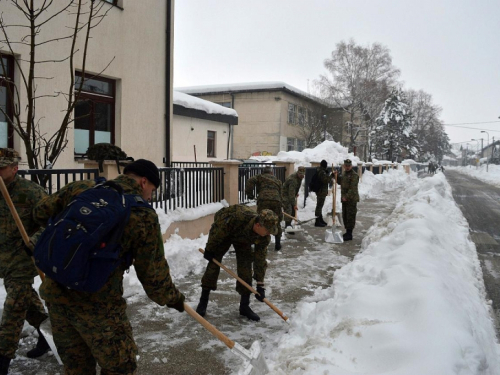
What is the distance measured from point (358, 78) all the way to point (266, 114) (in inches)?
362

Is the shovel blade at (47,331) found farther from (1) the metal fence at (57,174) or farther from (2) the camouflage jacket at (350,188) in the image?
(2) the camouflage jacket at (350,188)

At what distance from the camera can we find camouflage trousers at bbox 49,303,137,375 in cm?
202

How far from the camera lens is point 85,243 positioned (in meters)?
1.82

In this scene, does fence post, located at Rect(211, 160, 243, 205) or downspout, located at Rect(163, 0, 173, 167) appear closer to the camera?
fence post, located at Rect(211, 160, 243, 205)

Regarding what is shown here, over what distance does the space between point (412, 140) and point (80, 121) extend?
5542 centimetres

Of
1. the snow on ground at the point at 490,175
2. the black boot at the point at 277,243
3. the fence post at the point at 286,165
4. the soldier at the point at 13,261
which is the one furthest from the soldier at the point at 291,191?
the snow on ground at the point at 490,175

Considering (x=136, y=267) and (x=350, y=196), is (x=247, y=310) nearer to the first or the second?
(x=136, y=267)

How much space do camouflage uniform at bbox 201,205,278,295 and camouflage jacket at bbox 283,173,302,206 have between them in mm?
4877

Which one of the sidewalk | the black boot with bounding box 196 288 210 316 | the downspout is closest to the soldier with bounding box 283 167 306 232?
the sidewalk

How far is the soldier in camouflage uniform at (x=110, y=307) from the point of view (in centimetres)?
202

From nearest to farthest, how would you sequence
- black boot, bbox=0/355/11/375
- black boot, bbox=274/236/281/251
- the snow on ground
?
black boot, bbox=0/355/11/375, black boot, bbox=274/236/281/251, the snow on ground

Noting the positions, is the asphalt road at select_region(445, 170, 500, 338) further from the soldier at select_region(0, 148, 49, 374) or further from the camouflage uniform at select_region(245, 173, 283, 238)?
the soldier at select_region(0, 148, 49, 374)

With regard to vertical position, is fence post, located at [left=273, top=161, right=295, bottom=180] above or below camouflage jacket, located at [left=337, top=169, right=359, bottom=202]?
above

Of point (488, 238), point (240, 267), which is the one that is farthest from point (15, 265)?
point (488, 238)
